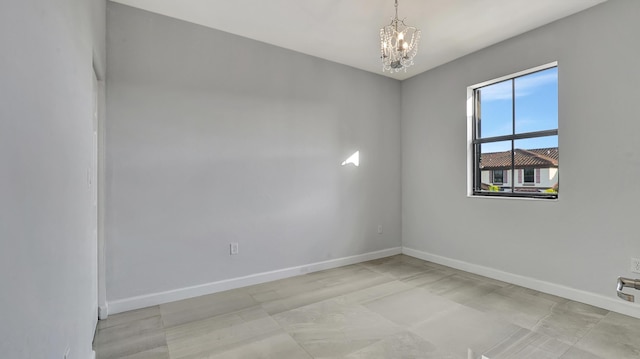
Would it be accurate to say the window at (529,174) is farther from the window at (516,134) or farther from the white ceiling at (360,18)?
the white ceiling at (360,18)

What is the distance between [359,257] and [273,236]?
1434mm

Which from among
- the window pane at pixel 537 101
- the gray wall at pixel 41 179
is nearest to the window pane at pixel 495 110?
the window pane at pixel 537 101

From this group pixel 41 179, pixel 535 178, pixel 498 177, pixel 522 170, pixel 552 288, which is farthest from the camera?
pixel 498 177

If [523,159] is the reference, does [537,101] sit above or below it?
above

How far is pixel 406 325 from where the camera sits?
7.87 feet

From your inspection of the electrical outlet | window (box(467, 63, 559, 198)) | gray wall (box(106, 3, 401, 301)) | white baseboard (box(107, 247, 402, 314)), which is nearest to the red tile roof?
window (box(467, 63, 559, 198))

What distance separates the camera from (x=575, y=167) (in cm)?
285

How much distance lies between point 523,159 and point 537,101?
0.65 metres

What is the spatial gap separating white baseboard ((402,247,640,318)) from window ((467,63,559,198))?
93 centimetres

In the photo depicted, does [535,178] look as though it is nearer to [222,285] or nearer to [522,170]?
[522,170]

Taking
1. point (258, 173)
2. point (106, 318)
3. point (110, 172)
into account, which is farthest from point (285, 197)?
point (106, 318)

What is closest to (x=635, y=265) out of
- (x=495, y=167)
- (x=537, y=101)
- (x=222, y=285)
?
(x=495, y=167)

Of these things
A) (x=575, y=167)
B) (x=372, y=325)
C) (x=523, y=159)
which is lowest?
(x=372, y=325)

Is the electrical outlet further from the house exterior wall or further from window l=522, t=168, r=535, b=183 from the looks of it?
→ window l=522, t=168, r=535, b=183
